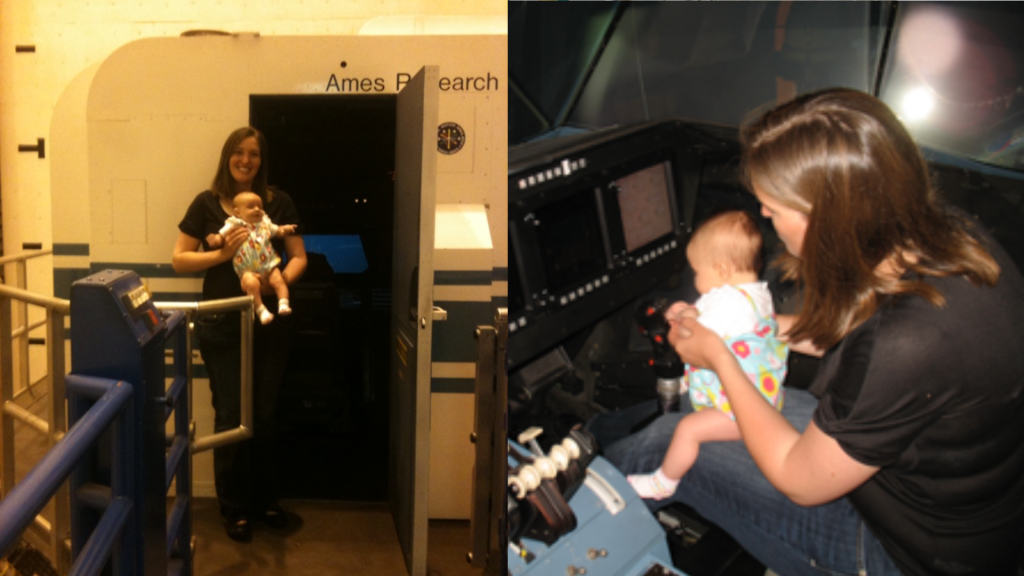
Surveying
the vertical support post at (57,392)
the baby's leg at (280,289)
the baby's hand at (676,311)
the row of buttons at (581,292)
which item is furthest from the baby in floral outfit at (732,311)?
the vertical support post at (57,392)

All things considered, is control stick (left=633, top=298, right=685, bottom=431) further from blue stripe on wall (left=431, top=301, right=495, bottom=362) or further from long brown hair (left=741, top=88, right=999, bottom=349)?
blue stripe on wall (left=431, top=301, right=495, bottom=362)

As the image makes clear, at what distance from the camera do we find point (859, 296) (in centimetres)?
99

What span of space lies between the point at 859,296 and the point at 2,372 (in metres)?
2.62

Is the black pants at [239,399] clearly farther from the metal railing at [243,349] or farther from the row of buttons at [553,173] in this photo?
the row of buttons at [553,173]

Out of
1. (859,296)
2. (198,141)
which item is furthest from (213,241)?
(859,296)

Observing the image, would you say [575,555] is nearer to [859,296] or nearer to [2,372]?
[859,296]

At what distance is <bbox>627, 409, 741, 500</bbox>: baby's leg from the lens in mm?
1037

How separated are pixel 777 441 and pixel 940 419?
0.77ft

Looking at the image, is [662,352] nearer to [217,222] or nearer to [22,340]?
[217,222]

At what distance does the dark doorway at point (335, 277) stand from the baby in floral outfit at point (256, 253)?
0.44 feet

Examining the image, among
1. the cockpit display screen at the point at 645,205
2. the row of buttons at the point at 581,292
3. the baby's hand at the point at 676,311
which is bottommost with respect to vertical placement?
the baby's hand at the point at 676,311

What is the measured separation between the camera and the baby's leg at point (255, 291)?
2.38 meters

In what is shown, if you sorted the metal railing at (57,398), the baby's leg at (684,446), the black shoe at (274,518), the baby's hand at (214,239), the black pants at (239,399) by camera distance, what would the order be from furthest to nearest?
the black shoe at (274,518)
the black pants at (239,399)
the baby's hand at (214,239)
the metal railing at (57,398)
the baby's leg at (684,446)

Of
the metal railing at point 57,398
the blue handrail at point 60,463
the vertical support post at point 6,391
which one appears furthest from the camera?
the vertical support post at point 6,391
